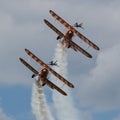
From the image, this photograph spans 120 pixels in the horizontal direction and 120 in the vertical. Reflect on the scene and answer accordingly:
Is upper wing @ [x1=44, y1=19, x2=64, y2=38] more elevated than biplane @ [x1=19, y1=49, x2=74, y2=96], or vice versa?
upper wing @ [x1=44, y1=19, x2=64, y2=38]

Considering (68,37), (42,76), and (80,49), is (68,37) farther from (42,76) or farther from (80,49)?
(42,76)

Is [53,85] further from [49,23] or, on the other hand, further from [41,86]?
[49,23]

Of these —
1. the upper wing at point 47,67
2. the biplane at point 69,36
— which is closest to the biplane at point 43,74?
the upper wing at point 47,67

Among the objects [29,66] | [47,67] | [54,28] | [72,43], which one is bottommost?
[29,66]

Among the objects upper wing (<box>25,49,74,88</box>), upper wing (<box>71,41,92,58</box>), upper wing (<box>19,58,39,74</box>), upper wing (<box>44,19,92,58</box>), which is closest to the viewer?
upper wing (<box>19,58,39,74</box>)

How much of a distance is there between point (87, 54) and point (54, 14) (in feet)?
46.4

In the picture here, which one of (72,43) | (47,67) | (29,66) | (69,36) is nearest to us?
(47,67)

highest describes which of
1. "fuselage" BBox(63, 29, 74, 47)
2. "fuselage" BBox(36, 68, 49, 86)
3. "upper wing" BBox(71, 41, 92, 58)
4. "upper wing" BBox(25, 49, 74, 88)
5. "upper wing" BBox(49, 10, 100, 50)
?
"upper wing" BBox(49, 10, 100, 50)

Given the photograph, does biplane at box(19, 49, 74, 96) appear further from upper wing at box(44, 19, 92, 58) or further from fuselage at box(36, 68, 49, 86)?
upper wing at box(44, 19, 92, 58)

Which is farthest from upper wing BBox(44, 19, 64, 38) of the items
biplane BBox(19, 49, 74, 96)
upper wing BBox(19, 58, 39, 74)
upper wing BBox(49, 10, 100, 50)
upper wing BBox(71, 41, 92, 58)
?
upper wing BBox(19, 58, 39, 74)

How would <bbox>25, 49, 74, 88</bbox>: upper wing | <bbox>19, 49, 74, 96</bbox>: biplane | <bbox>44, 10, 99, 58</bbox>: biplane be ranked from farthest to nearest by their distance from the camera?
1. <bbox>44, 10, 99, 58</bbox>: biplane
2. <bbox>25, 49, 74, 88</bbox>: upper wing
3. <bbox>19, 49, 74, 96</bbox>: biplane

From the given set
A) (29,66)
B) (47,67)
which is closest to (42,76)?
(47,67)

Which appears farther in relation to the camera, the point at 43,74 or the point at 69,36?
the point at 69,36

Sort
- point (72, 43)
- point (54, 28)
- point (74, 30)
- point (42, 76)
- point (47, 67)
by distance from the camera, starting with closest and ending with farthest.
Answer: point (42, 76), point (47, 67), point (54, 28), point (74, 30), point (72, 43)
